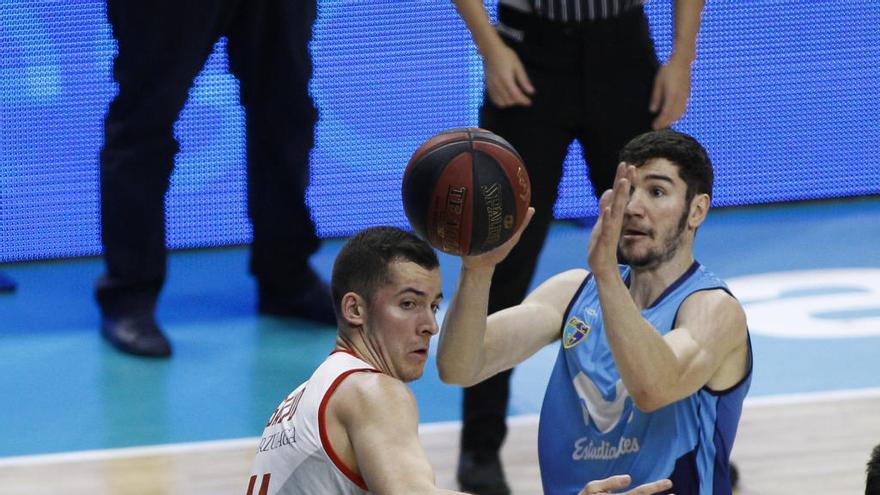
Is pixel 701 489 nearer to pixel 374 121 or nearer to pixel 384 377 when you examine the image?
pixel 384 377

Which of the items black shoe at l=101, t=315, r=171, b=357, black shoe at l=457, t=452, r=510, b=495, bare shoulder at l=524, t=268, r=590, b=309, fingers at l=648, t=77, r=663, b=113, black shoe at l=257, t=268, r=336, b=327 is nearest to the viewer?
bare shoulder at l=524, t=268, r=590, b=309

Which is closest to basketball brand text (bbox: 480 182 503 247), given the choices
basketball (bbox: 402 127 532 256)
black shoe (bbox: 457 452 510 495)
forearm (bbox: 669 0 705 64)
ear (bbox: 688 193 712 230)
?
basketball (bbox: 402 127 532 256)

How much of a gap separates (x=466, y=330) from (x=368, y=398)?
739mm

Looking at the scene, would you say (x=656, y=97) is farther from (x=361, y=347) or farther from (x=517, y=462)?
(x=361, y=347)

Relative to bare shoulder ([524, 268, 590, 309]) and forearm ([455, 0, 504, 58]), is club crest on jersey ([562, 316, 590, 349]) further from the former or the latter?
forearm ([455, 0, 504, 58])

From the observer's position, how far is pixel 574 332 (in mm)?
3893

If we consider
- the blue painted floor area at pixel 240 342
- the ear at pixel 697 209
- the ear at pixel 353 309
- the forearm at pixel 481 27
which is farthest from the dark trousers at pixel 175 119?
the ear at pixel 353 309

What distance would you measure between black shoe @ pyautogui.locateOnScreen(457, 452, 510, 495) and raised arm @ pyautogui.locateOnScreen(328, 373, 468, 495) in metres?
1.97

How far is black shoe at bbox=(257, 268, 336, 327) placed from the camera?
6.84 metres

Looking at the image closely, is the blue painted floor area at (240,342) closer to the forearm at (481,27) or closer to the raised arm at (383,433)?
the forearm at (481,27)

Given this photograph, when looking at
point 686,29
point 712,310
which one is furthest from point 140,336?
point 712,310

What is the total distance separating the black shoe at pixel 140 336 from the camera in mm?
6457

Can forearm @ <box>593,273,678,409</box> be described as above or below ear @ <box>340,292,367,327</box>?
below

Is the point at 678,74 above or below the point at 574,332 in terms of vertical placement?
above
